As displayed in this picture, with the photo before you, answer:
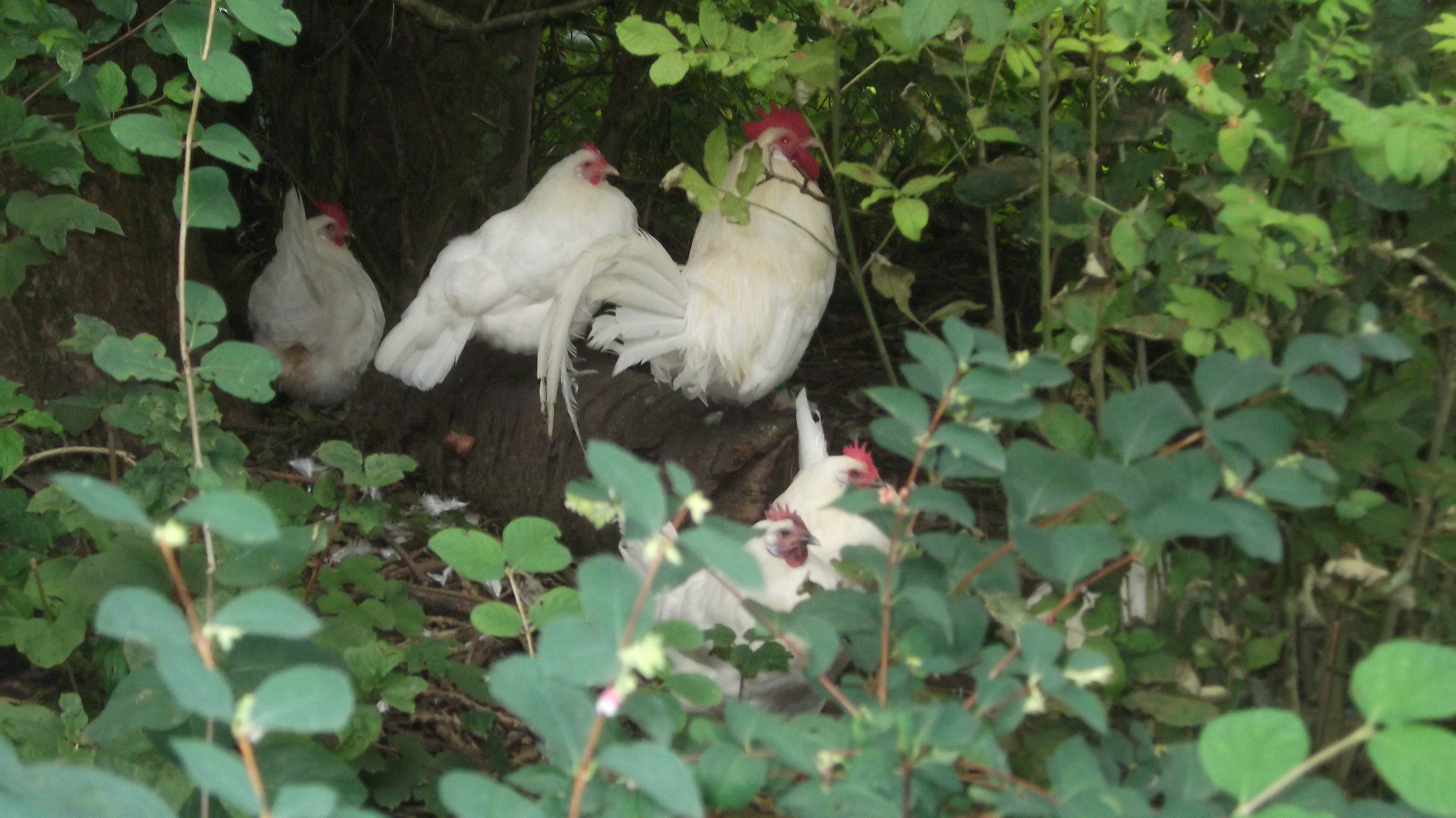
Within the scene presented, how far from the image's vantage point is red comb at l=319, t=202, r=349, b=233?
5.00 meters

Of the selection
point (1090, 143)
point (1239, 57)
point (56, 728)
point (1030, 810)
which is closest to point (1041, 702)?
point (1030, 810)

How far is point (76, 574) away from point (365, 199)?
14.3 feet

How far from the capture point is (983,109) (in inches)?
78.7

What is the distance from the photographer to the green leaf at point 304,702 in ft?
2.38

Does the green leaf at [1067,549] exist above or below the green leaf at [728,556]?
below

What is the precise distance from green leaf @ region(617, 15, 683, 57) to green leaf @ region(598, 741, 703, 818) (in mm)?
1425

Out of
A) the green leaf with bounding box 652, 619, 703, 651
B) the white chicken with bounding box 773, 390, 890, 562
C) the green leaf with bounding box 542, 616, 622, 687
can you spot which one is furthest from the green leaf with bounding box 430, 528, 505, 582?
the white chicken with bounding box 773, 390, 890, 562

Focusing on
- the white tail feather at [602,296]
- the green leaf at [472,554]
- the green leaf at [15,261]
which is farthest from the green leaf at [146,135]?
the white tail feather at [602,296]

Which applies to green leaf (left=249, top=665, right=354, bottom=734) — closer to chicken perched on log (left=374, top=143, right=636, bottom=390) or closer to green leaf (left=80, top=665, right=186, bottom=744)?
green leaf (left=80, top=665, right=186, bottom=744)

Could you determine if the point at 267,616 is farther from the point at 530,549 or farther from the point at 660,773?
the point at 530,549

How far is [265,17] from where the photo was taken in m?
1.48

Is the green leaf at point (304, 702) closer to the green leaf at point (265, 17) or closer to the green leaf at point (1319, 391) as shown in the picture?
the green leaf at point (1319, 391)

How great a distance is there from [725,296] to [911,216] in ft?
6.60

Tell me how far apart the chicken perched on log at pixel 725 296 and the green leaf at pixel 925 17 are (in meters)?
2.04
